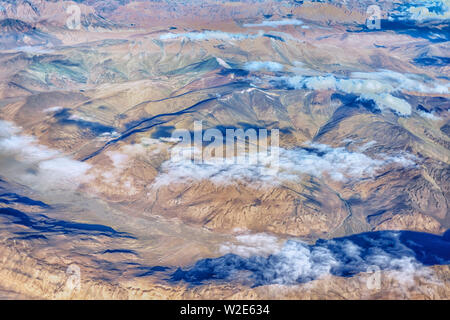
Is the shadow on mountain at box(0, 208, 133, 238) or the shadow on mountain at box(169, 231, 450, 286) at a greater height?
the shadow on mountain at box(0, 208, 133, 238)

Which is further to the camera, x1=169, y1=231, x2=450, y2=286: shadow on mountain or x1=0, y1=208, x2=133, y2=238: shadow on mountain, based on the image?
x1=0, y1=208, x2=133, y2=238: shadow on mountain

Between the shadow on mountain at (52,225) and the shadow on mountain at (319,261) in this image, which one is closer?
the shadow on mountain at (319,261)

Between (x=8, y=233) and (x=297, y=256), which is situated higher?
(x=8, y=233)

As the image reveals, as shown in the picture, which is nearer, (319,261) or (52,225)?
(319,261)

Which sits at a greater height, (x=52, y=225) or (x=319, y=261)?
(x=52, y=225)

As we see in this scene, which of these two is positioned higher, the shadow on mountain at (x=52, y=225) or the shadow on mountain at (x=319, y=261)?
the shadow on mountain at (x=52, y=225)
